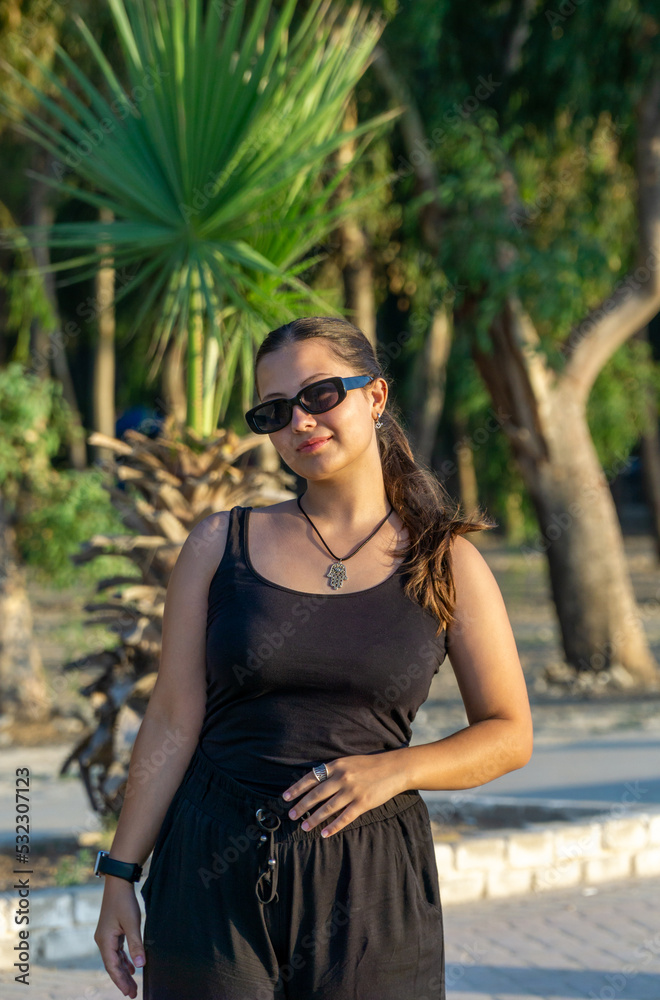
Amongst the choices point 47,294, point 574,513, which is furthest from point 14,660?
→ point 574,513

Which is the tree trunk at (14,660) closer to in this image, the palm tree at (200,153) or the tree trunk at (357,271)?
the tree trunk at (357,271)

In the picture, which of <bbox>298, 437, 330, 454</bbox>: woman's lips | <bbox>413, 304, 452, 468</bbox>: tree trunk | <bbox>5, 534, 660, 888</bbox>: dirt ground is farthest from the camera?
<bbox>413, 304, 452, 468</bbox>: tree trunk

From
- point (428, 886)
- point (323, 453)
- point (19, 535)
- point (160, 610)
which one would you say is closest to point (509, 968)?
point (160, 610)

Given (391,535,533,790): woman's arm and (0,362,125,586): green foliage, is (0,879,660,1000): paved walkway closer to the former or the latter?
(391,535,533,790): woman's arm

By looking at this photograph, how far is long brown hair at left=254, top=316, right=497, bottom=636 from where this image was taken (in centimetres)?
204

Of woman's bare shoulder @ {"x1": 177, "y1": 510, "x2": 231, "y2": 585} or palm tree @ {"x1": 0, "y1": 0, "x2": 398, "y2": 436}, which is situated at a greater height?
palm tree @ {"x1": 0, "y1": 0, "x2": 398, "y2": 436}

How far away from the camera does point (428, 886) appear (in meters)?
2.01

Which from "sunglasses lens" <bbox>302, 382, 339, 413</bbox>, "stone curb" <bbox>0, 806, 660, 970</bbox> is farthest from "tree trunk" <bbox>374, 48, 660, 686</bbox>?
"sunglasses lens" <bbox>302, 382, 339, 413</bbox>

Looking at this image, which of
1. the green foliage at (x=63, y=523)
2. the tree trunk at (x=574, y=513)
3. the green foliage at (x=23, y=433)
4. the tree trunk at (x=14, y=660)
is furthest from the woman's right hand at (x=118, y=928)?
the tree trunk at (x=574, y=513)

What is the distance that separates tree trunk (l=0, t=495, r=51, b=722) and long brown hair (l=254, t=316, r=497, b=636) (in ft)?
24.5

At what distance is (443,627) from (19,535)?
7884 millimetres

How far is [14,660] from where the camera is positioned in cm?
940

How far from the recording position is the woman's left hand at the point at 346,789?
1.89m

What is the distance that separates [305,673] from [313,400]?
51 centimetres
